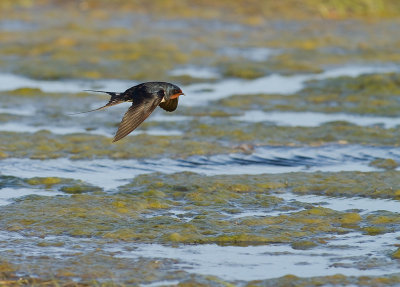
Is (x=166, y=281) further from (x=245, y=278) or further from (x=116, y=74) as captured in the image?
(x=116, y=74)

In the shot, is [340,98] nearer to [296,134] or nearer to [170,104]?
[296,134]

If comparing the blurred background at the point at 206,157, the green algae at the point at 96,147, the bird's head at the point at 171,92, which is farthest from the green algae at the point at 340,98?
the bird's head at the point at 171,92

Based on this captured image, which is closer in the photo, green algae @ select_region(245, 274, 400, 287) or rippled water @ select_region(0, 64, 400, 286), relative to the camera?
green algae @ select_region(245, 274, 400, 287)

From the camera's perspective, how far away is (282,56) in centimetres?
1130

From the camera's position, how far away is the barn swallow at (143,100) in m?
5.23

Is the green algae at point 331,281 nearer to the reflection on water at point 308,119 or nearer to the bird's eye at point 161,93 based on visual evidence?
the bird's eye at point 161,93

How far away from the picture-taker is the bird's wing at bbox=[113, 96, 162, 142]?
5.16 metres

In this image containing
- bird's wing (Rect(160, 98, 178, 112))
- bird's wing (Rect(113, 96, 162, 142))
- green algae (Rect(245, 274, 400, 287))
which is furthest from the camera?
bird's wing (Rect(160, 98, 178, 112))

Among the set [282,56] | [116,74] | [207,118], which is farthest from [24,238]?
[282,56]

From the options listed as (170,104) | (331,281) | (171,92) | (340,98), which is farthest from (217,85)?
(331,281)

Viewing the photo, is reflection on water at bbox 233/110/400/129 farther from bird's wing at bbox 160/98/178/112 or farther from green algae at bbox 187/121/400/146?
bird's wing at bbox 160/98/178/112

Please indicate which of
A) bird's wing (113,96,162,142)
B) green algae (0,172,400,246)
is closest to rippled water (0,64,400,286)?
green algae (0,172,400,246)

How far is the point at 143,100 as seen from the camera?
543 cm

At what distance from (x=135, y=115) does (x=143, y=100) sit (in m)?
0.17
